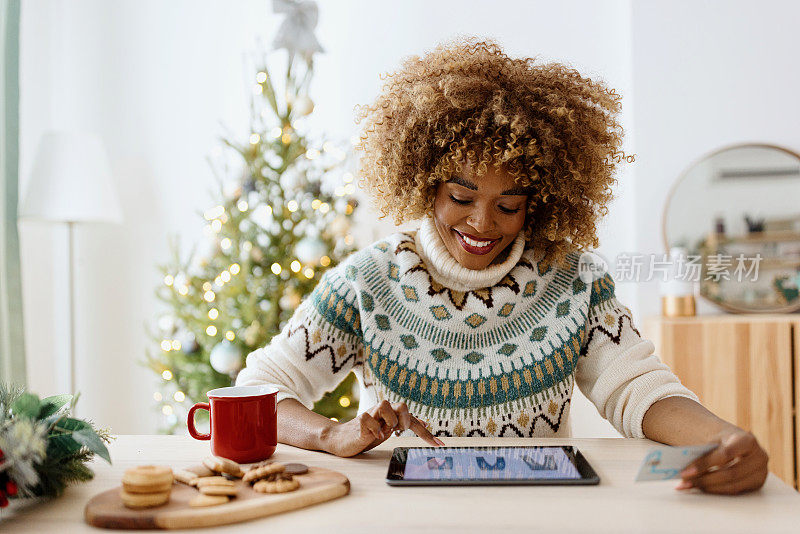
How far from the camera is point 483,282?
128 cm

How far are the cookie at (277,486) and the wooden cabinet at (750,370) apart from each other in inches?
76.0

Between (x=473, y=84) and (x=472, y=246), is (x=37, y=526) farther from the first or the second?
(x=473, y=84)

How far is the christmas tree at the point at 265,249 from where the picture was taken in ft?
7.67

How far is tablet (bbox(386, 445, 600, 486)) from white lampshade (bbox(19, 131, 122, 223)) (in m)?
1.88

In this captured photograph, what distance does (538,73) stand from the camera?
127cm

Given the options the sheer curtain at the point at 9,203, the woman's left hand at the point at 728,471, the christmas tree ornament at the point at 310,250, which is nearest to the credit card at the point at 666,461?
the woman's left hand at the point at 728,471

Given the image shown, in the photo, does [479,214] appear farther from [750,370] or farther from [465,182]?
[750,370]

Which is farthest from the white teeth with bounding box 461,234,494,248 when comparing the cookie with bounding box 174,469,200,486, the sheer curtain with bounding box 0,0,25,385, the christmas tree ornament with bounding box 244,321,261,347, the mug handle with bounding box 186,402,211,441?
the sheer curtain with bounding box 0,0,25,385

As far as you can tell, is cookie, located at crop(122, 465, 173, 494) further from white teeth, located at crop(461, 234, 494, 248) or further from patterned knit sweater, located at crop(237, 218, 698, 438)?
white teeth, located at crop(461, 234, 494, 248)

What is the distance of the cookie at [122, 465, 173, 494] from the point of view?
0.71 meters

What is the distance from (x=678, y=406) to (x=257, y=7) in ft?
8.24

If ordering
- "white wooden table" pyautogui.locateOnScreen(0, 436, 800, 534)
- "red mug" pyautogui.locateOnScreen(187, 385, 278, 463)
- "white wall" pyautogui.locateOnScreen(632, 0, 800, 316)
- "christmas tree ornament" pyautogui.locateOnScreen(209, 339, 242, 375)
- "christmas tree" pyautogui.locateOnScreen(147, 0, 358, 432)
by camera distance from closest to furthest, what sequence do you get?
"white wooden table" pyautogui.locateOnScreen(0, 436, 800, 534)
"red mug" pyautogui.locateOnScreen(187, 385, 278, 463)
"christmas tree ornament" pyautogui.locateOnScreen(209, 339, 242, 375)
"christmas tree" pyautogui.locateOnScreen(147, 0, 358, 432)
"white wall" pyautogui.locateOnScreen(632, 0, 800, 316)

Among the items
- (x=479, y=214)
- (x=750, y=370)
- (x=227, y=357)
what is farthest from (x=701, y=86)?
(x=227, y=357)

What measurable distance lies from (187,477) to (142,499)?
0.27 ft
